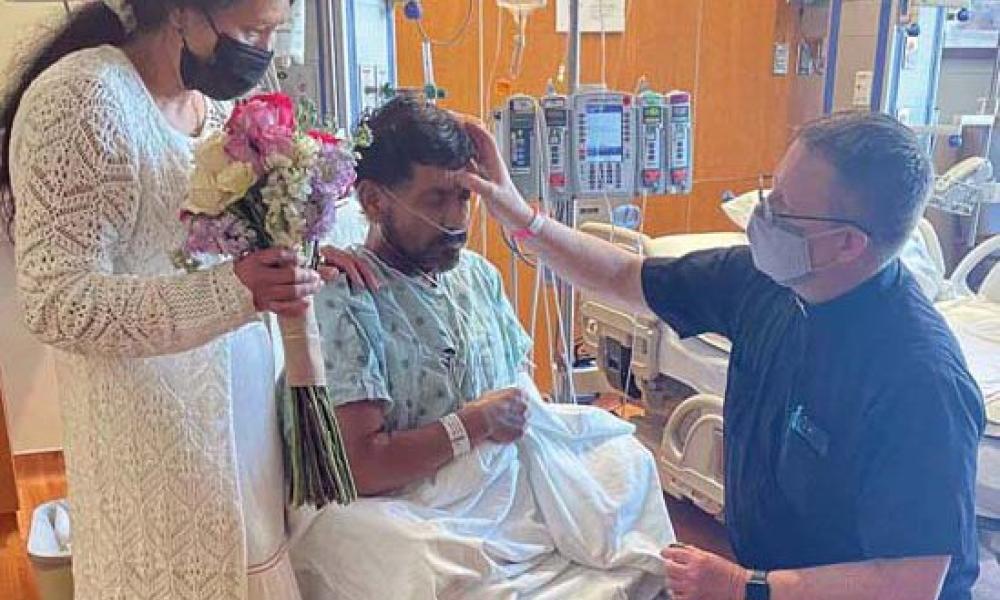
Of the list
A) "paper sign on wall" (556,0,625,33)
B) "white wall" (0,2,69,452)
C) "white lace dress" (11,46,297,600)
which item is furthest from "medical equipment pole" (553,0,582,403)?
"white wall" (0,2,69,452)

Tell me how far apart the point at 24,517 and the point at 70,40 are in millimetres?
2352

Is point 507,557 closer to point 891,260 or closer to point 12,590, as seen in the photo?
point 891,260

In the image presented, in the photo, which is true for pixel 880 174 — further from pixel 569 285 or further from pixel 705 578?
pixel 569 285

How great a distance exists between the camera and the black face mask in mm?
1190

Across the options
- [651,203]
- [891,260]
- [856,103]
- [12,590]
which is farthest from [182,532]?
[651,203]

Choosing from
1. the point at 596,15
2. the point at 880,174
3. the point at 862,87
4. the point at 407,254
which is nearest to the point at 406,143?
the point at 407,254

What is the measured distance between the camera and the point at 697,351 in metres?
2.71

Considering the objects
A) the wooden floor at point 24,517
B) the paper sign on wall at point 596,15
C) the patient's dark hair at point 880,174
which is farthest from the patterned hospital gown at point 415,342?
the paper sign on wall at point 596,15

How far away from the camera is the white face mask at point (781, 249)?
1.41m

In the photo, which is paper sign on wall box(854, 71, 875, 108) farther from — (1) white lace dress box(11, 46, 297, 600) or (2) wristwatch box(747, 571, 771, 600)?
(1) white lace dress box(11, 46, 297, 600)

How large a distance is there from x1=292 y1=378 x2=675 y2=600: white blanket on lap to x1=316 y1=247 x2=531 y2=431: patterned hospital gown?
0.37 ft

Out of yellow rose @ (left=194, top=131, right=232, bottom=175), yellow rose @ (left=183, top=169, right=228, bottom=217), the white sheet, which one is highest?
yellow rose @ (left=194, top=131, right=232, bottom=175)

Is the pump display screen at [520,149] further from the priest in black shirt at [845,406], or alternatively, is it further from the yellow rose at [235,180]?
the yellow rose at [235,180]

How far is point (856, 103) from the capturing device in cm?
271
